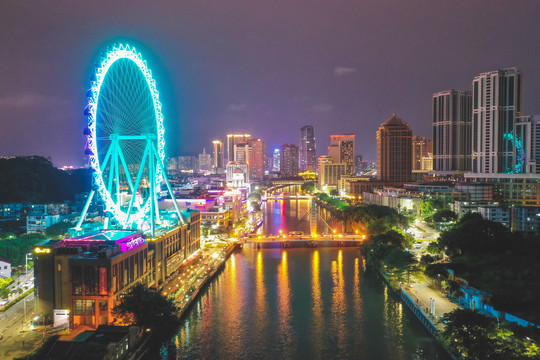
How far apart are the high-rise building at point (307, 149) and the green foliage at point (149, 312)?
96943mm

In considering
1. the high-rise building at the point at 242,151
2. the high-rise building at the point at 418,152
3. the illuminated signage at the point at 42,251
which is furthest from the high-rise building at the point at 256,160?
the illuminated signage at the point at 42,251

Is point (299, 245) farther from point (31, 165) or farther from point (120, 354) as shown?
point (31, 165)

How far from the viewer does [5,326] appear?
34.7 feet

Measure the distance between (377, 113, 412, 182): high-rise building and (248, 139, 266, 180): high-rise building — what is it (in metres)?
40.4

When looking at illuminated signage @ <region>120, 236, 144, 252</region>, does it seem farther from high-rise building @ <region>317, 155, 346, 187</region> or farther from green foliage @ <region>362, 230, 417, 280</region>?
high-rise building @ <region>317, 155, 346, 187</region>

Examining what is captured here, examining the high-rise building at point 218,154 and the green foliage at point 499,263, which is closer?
the green foliage at point 499,263

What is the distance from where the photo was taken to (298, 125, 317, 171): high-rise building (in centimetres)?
10819

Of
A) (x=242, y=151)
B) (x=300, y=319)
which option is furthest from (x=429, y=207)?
(x=242, y=151)

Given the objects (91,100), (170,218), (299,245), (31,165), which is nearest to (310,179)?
(31,165)

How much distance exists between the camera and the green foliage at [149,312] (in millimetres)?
10484

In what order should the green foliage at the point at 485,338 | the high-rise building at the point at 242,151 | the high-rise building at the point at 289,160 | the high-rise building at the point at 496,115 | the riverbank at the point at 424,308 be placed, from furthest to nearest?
the high-rise building at the point at 289,160 < the high-rise building at the point at 242,151 < the high-rise building at the point at 496,115 < the riverbank at the point at 424,308 < the green foliage at the point at 485,338

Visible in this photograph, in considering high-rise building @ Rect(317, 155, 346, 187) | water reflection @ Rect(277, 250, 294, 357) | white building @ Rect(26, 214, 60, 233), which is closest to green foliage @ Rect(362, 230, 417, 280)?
water reflection @ Rect(277, 250, 294, 357)

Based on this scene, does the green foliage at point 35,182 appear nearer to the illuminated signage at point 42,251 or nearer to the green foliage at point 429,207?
the illuminated signage at point 42,251

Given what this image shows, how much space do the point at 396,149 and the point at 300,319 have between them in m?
35.8
